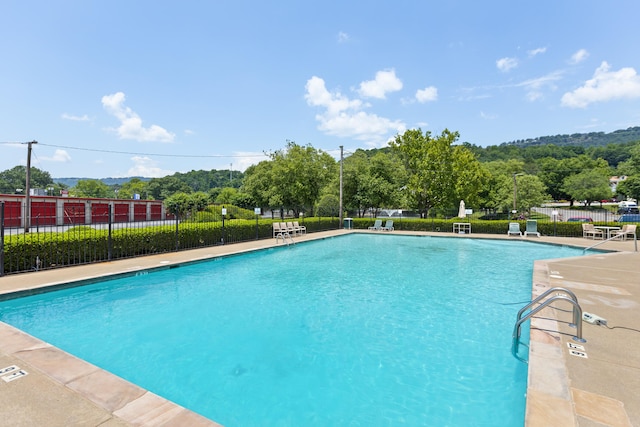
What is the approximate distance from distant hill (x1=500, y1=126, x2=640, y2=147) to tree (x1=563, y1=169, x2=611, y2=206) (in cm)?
6698

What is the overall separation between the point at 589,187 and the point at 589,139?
121 meters

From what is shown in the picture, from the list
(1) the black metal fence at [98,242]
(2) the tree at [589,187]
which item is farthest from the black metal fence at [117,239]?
(2) the tree at [589,187]

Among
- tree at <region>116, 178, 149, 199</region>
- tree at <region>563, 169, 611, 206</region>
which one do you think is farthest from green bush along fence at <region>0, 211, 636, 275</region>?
tree at <region>116, 178, 149, 199</region>

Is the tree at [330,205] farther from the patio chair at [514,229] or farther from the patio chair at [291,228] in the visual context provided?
the patio chair at [514,229]

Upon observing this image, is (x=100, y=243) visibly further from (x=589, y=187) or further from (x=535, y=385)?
(x=589, y=187)

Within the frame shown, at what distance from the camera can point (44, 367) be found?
304cm

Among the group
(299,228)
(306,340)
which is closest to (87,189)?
(299,228)

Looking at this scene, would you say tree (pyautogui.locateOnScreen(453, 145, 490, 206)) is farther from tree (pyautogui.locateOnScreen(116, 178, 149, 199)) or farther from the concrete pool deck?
tree (pyautogui.locateOnScreen(116, 178, 149, 199))

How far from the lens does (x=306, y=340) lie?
4.52 m

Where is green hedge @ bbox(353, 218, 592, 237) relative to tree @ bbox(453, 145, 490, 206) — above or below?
below

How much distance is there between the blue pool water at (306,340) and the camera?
10.1 feet

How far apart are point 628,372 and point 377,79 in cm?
1892

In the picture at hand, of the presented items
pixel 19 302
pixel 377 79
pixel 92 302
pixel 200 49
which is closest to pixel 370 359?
pixel 92 302

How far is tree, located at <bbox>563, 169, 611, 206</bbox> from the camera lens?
5106cm
